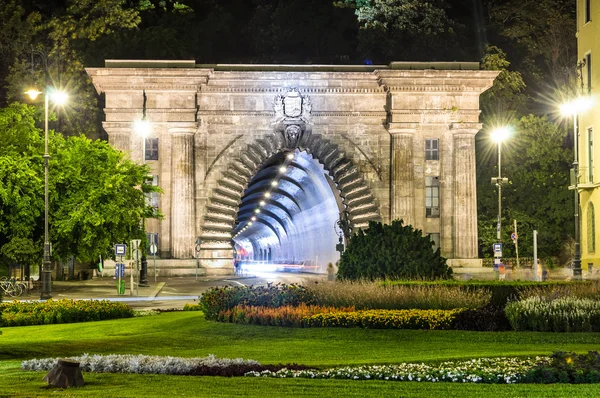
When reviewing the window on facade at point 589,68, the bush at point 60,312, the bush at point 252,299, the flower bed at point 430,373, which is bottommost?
the flower bed at point 430,373

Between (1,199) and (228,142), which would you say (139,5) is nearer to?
(228,142)

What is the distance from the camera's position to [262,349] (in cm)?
2675

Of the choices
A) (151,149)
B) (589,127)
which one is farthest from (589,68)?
(151,149)

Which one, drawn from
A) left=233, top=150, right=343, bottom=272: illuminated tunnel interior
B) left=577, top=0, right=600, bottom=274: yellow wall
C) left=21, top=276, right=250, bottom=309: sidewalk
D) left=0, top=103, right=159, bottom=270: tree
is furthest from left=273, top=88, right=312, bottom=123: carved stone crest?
left=577, top=0, right=600, bottom=274: yellow wall

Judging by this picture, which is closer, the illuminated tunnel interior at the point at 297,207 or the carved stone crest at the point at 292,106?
the carved stone crest at the point at 292,106

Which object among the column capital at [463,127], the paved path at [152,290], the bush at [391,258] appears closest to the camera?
the bush at [391,258]

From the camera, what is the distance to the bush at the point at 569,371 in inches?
794

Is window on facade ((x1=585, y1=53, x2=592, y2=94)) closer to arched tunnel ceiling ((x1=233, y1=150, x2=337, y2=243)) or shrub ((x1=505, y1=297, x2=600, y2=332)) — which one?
arched tunnel ceiling ((x1=233, y1=150, x2=337, y2=243))

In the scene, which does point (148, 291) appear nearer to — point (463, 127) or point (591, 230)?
point (591, 230)

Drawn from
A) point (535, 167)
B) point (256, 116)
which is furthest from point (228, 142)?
point (535, 167)

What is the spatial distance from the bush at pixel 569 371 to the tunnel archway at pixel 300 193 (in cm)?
5738

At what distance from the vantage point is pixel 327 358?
25.1 metres

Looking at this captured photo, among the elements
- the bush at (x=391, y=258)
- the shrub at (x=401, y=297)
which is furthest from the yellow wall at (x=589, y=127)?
the shrub at (x=401, y=297)

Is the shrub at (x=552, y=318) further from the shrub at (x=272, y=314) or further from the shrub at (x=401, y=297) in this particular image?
the shrub at (x=272, y=314)
